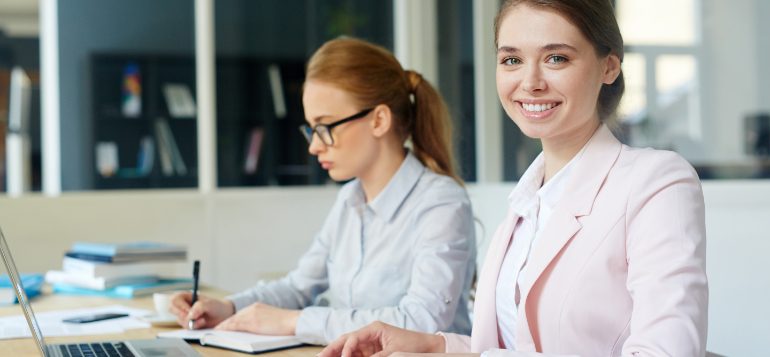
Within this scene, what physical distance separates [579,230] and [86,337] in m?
1.04

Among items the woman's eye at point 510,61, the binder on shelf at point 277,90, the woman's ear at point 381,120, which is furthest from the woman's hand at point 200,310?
the binder on shelf at point 277,90

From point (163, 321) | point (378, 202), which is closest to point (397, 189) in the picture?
point (378, 202)

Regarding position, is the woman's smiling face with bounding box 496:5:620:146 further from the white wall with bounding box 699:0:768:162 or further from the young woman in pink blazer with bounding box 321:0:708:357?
the white wall with bounding box 699:0:768:162

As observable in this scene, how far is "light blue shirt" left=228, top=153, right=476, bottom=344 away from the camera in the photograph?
1.85m

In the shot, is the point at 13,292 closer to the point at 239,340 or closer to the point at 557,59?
the point at 239,340

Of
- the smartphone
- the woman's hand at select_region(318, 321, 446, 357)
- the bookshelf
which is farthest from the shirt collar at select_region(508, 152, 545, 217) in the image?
the bookshelf

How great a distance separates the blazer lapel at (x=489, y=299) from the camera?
4.75 ft

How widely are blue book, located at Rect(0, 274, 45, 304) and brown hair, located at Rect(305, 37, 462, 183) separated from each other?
1.00m

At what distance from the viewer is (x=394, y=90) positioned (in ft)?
7.25

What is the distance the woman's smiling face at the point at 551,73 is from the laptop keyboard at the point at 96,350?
0.77 m

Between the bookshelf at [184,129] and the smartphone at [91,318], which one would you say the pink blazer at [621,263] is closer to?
the smartphone at [91,318]

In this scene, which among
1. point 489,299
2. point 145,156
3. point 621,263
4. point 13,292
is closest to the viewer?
point 621,263

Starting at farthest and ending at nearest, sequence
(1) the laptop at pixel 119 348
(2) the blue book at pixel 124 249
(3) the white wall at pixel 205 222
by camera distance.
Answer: (3) the white wall at pixel 205 222 → (2) the blue book at pixel 124 249 → (1) the laptop at pixel 119 348

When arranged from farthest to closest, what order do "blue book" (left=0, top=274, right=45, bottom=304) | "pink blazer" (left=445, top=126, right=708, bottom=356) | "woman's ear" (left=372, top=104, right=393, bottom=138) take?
"blue book" (left=0, top=274, right=45, bottom=304), "woman's ear" (left=372, top=104, right=393, bottom=138), "pink blazer" (left=445, top=126, right=708, bottom=356)
